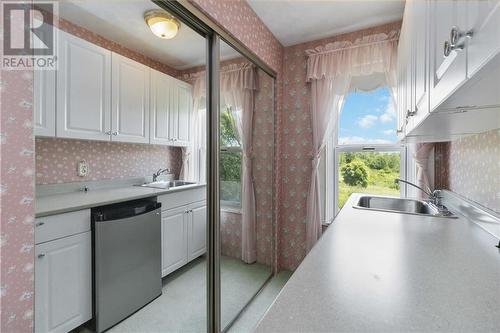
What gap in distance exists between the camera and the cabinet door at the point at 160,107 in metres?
1.51

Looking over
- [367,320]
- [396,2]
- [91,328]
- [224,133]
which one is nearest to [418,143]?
[396,2]

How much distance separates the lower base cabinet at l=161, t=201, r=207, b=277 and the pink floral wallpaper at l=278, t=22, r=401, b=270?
1233mm

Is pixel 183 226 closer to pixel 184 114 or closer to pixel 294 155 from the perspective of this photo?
pixel 184 114

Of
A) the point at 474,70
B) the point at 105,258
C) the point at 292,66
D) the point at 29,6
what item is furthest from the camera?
the point at 292,66

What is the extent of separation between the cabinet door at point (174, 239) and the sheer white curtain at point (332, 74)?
1414mm

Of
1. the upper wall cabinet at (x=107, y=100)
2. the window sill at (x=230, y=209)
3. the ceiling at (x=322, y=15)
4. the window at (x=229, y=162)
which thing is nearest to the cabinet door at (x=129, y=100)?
the upper wall cabinet at (x=107, y=100)

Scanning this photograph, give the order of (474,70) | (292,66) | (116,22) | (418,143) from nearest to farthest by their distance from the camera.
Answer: (474,70)
(116,22)
(418,143)
(292,66)

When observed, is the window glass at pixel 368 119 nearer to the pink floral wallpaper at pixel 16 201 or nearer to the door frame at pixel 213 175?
the door frame at pixel 213 175

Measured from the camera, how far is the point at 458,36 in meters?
0.49

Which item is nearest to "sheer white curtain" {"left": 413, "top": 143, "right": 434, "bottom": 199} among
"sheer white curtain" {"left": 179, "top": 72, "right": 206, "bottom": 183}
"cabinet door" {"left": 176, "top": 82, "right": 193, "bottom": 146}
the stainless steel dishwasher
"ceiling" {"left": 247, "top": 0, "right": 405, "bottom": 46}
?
"ceiling" {"left": 247, "top": 0, "right": 405, "bottom": 46}

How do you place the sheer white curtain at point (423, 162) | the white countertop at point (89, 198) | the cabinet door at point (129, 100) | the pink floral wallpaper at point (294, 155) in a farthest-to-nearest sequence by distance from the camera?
the pink floral wallpaper at point (294, 155) < the sheer white curtain at point (423, 162) < the cabinet door at point (129, 100) < the white countertop at point (89, 198)

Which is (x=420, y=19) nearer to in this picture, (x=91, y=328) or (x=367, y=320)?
(x=367, y=320)

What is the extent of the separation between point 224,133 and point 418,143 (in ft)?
5.69

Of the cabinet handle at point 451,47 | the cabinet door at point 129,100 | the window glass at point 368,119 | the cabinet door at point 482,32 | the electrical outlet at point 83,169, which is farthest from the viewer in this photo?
the window glass at point 368,119
